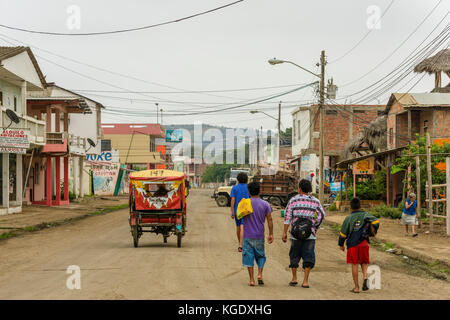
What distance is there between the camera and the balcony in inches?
1117

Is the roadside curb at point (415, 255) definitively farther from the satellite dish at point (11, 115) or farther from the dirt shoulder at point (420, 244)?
the satellite dish at point (11, 115)

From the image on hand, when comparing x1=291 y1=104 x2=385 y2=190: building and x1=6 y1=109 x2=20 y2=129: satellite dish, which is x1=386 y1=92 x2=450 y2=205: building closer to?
x1=6 y1=109 x2=20 y2=129: satellite dish

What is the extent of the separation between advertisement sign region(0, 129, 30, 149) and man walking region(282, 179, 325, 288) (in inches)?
772

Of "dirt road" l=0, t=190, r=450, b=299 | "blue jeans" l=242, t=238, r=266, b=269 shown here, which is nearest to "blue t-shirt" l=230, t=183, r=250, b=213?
"dirt road" l=0, t=190, r=450, b=299

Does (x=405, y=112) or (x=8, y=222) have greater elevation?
(x=405, y=112)

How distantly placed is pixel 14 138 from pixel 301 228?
20.1 m

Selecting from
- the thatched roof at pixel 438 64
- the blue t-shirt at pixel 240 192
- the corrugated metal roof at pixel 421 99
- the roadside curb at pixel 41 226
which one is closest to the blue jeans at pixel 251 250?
the blue t-shirt at pixel 240 192

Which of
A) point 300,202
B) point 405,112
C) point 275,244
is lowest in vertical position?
point 275,244

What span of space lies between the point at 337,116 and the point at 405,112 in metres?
26.5

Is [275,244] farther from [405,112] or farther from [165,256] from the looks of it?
[405,112]

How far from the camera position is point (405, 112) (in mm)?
33594

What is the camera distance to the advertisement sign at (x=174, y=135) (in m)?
111

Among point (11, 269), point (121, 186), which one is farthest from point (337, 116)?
point (11, 269)
